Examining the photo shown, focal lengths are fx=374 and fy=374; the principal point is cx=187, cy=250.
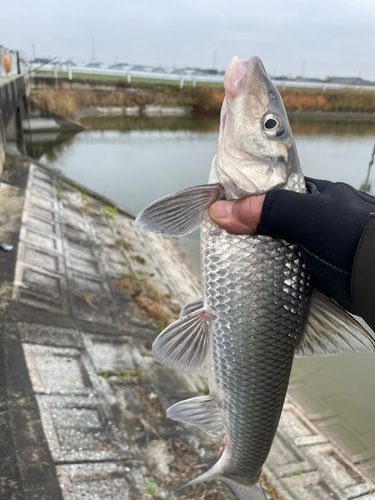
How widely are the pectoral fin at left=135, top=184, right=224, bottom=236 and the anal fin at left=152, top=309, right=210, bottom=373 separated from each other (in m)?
0.44

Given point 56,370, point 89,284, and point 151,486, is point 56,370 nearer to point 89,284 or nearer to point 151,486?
point 151,486

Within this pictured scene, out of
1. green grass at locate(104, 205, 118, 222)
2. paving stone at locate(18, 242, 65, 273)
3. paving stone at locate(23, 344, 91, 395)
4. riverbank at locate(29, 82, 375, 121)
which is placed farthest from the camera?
riverbank at locate(29, 82, 375, 121)

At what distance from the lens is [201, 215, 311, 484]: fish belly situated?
5.50 feet

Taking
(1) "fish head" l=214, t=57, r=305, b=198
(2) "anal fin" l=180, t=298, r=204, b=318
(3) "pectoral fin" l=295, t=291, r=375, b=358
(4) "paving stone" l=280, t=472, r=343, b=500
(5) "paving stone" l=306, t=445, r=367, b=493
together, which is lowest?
(5) "paving stone" l=306, t=445, r=367, b=493

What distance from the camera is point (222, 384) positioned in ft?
6.24

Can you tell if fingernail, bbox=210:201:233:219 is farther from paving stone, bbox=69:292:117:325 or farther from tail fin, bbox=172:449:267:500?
paving stone, bbox=69:292:117:325

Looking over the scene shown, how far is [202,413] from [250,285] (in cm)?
86

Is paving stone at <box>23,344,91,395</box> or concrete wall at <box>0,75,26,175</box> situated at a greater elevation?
concrete wall at <box>0,75,26,175</box>

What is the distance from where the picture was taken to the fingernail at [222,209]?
5.40 feet

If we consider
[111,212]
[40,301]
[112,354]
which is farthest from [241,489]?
[111,212]

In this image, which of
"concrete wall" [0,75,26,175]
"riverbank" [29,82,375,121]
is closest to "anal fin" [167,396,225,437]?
"concrete wall" [0,75,26,175]

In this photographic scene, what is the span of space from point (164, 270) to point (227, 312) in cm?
615

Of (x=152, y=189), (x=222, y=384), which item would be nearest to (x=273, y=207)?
(x=222, y=384)

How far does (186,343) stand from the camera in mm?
1903
